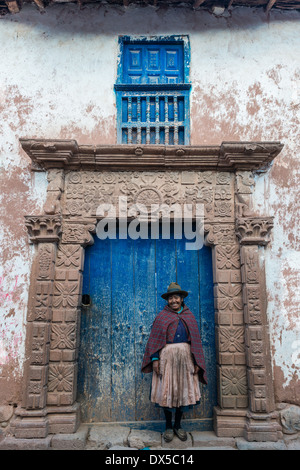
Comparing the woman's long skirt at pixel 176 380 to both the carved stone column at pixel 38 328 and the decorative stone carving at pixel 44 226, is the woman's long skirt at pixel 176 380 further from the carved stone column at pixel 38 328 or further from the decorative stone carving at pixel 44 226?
the decorative stone carving at pixel 44 226

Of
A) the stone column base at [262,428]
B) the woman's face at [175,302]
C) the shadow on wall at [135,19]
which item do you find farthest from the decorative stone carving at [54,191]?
the stone column base at [262,428]

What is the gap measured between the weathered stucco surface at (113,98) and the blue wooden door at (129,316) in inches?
28.5

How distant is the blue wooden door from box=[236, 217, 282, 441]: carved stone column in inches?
18.4

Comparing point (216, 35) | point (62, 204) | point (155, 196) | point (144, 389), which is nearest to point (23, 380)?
point (144, 389)

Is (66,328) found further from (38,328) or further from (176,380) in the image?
(176,380)

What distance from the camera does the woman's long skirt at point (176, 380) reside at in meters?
3.17

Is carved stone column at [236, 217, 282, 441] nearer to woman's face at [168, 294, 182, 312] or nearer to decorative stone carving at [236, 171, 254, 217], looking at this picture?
decorative stone carving at [236, 171, 254, 217]

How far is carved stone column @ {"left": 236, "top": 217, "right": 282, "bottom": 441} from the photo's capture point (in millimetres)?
3334

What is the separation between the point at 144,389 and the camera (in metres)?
3.75

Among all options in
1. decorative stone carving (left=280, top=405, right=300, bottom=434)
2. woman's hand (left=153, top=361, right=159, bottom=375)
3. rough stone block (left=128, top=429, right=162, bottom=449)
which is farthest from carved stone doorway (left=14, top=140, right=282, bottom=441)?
woman's hand (left=153, top=361, right=159, bottom=375)

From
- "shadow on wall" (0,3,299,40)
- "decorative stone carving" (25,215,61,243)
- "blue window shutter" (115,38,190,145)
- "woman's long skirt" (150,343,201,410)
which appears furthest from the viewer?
"shadow on wall" (0,3,299,40)

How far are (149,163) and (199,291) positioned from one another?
5.34 feet
